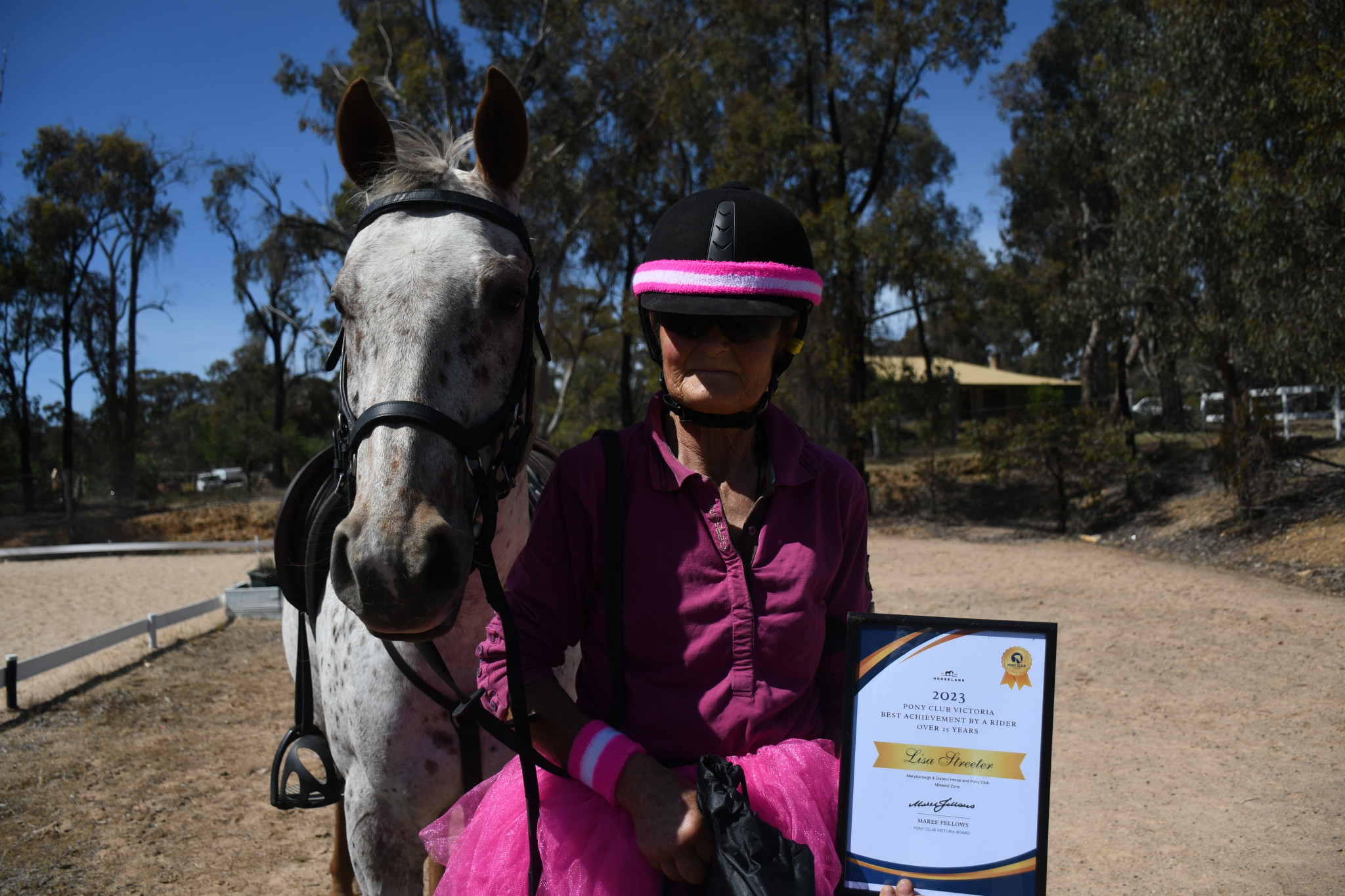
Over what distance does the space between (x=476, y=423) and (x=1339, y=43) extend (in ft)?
43.3

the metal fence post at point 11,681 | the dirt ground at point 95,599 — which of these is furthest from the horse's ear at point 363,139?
the dirt ground at point 95,599

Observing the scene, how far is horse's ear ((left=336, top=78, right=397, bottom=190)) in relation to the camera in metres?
1.92

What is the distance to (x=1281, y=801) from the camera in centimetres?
429

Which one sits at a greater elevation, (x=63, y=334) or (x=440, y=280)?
(x=63, y=334)

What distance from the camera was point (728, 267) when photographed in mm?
1357

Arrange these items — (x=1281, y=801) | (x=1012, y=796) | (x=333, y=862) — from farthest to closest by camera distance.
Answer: (x=1281, y=801), (x=333, y=862), (x=1012, y=796)

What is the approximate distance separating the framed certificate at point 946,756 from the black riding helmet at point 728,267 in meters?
0.50

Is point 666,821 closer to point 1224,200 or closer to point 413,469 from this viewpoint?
point 413,469

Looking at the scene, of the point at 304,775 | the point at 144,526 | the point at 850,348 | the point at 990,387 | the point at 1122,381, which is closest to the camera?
the point at 304,775

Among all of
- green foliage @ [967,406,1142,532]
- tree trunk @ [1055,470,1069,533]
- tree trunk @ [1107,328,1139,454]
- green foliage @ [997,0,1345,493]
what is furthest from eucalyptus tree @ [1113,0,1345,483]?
tree trunk @ [1107,328,1139,454]

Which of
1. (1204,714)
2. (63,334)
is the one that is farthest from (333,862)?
(63,334)

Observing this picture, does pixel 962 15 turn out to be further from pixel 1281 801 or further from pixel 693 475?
pixel 693 475

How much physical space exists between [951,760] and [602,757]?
0.56 m

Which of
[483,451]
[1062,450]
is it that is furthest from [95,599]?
[1062,450]
